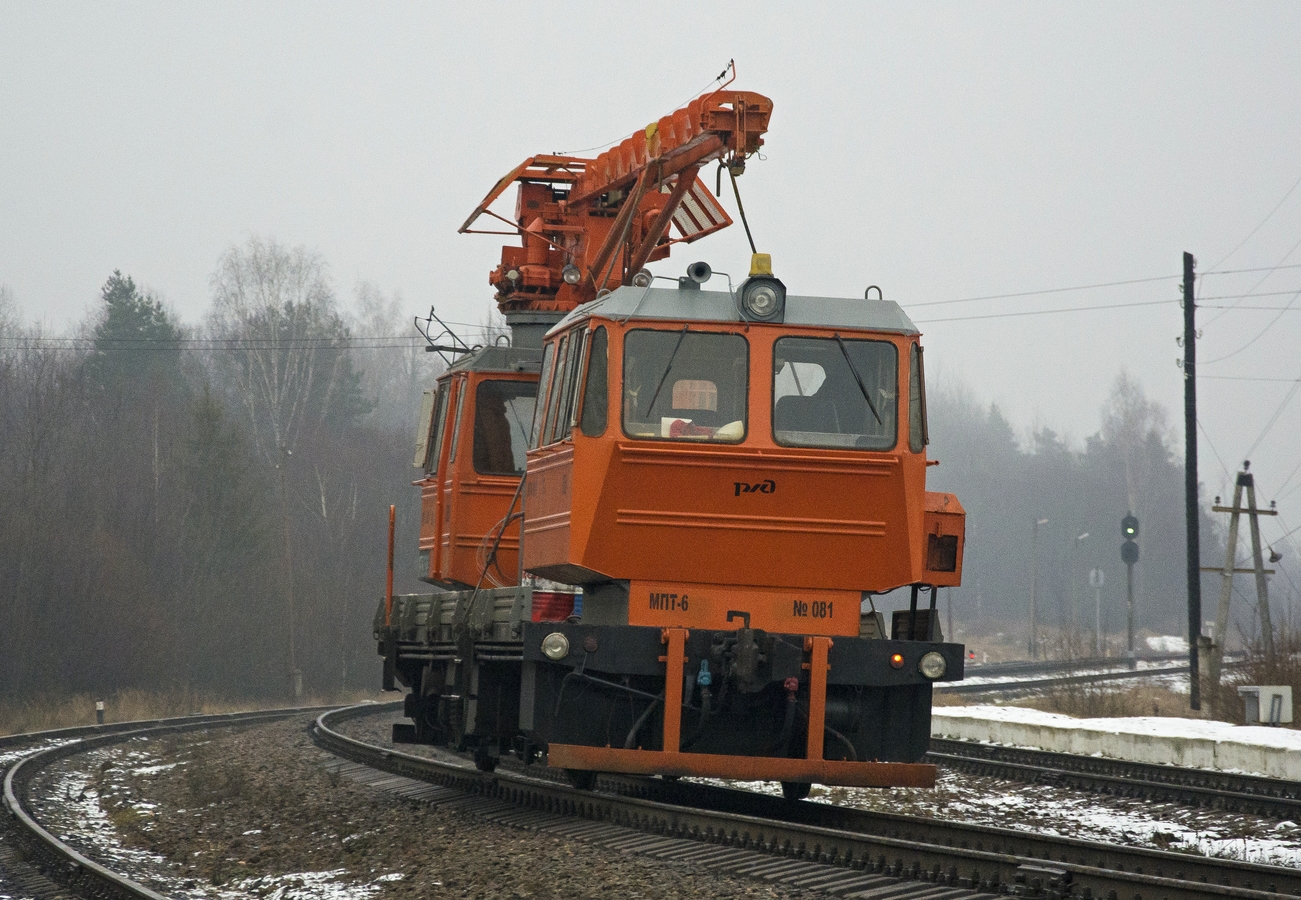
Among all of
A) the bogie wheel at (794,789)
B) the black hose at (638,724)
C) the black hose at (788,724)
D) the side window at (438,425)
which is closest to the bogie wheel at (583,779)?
the bogie wheel at (794,789)

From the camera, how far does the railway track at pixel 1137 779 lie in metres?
11.0

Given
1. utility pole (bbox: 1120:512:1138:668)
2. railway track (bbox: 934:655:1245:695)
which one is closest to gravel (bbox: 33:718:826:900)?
railway track (bbox: 934:655:1245:695)

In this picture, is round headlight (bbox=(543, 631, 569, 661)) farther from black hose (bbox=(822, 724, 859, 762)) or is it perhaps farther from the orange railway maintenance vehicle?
black hose (bbox=(822, 724, 859, 762))

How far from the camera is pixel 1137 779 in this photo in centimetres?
1284

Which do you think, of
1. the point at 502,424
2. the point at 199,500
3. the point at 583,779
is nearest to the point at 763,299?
the point at 583,779

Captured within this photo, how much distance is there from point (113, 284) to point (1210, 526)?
62733mm

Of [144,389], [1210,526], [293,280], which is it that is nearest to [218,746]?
[144,389]

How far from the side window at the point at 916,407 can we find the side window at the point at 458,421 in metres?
4.52

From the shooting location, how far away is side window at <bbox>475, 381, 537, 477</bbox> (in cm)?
1277

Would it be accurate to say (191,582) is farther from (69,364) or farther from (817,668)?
(817,668)

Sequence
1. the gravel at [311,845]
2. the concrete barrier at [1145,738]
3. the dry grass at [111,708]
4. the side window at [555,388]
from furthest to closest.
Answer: the dry grass at [111,708] < the concrete barrier at [1145,738] < the side window at [555,388] < the gravel at [311,845]

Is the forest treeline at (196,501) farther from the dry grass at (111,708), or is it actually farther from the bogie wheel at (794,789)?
the bogie wheel at (794,789)

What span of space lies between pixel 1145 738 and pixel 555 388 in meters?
8.75

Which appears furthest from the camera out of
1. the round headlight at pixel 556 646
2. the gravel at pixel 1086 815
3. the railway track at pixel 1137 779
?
the railway track at pixel 1137 779
